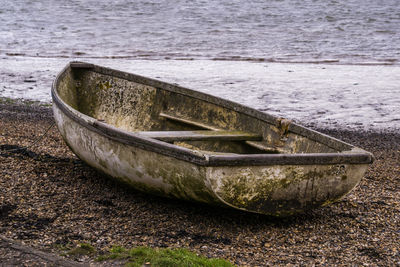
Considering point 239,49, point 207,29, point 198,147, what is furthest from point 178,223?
point 207,29

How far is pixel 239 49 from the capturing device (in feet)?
67.9

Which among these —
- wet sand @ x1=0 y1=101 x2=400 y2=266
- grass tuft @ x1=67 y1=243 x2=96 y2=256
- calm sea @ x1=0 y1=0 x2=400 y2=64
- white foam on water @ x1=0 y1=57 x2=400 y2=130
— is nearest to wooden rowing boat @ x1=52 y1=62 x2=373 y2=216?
wet sand @ x1=0 y1=101 x2=400 y2=266

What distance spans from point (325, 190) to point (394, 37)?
2141 cm

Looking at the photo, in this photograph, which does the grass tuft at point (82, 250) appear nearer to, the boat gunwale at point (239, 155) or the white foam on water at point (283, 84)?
the boat gunwale at point (239, 155)

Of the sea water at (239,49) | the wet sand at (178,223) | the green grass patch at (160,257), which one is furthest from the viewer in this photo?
the sea water at (239,49)

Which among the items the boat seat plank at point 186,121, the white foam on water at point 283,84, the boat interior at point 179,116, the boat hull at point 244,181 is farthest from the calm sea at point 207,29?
the boat hull at point 244,181

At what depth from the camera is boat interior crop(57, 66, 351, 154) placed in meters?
5.59

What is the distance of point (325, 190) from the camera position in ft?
14.7

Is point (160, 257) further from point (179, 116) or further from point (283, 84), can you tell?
point (283, 84)

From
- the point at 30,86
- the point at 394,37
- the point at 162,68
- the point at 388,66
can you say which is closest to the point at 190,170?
the point at 30,86

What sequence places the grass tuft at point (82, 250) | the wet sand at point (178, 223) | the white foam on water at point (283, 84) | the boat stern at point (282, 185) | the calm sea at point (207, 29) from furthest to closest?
the calm sea at point (207, 29)
the white foam on water at point (283, 84)
the boat stern at point (282, 185)
the wet sand at point (178, 223)
the grass tuft at point (82, 250)

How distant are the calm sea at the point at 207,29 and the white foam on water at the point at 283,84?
2.07 meters

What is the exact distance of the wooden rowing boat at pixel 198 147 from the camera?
13.9ft

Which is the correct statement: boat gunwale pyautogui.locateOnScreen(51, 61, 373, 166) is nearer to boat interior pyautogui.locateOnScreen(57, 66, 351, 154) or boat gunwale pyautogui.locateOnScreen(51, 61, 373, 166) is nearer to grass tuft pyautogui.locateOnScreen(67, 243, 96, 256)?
boat interior pyautogui.locateOnScreen(57, 66, 351, 154)
